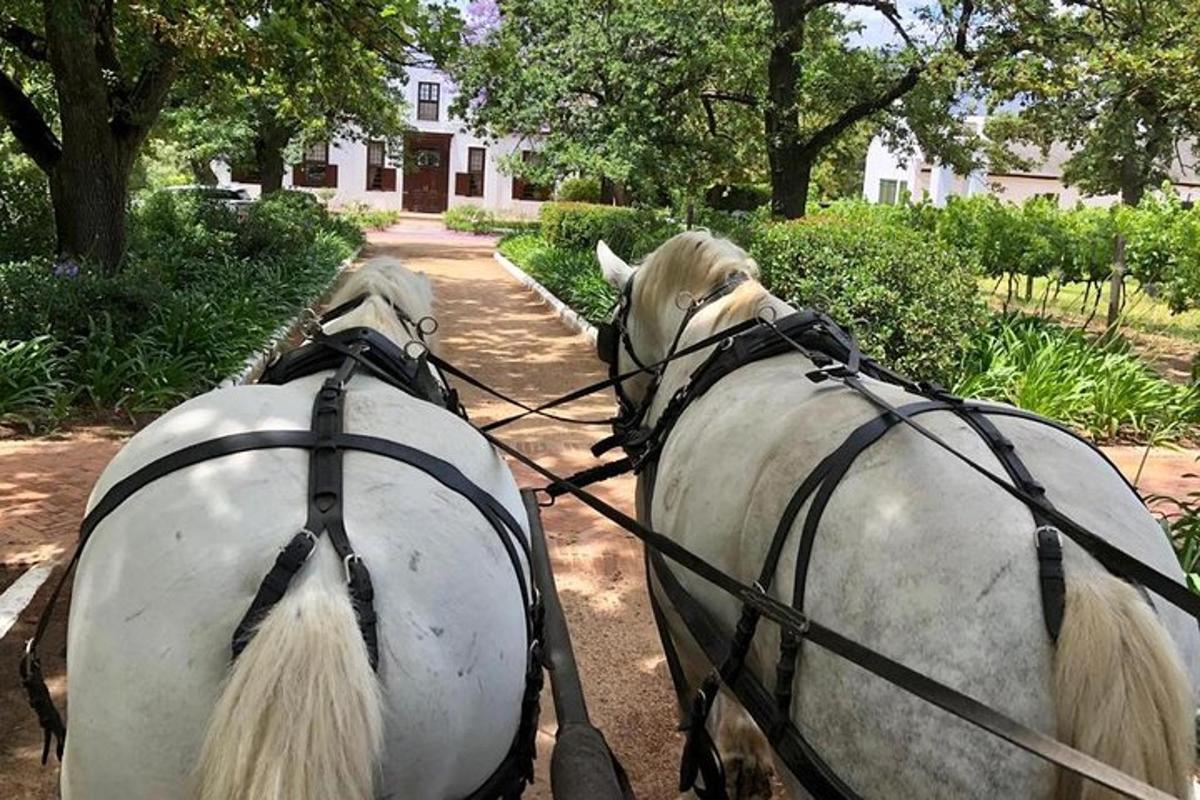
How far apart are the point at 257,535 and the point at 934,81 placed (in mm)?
15656

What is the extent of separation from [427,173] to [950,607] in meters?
52.2

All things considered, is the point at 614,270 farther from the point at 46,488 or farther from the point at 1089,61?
the point at 1089,61

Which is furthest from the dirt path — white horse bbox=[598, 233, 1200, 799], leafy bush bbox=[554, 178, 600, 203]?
leafy bush bbox=[554, 178, 600, 203]

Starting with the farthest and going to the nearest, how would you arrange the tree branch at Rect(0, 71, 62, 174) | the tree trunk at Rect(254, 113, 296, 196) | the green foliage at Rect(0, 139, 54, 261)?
the tree trunk at Rect(254, 113, 296, 196), the green foliage at Rect(0, 139, 54, 261), the tree branch at Rect(0, 71, 62, 174)

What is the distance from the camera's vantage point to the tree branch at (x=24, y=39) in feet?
34.7

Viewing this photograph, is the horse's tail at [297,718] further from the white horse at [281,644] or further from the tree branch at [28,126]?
the tree branch at [28,126]

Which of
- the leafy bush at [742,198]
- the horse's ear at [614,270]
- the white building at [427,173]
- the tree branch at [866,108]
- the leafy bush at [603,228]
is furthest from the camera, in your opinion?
the white building at [427,173]

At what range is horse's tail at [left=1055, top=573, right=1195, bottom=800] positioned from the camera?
1.67 metres

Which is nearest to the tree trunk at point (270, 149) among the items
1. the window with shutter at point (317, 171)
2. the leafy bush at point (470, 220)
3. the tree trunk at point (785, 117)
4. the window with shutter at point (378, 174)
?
the leafy bush at point (470, 220)

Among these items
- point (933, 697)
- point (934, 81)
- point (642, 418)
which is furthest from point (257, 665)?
point (934, 81)

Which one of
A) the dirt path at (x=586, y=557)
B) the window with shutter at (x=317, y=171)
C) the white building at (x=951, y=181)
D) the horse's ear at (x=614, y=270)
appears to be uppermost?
the white building at (x=951, y=181)

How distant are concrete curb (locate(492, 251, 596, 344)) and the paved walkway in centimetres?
139

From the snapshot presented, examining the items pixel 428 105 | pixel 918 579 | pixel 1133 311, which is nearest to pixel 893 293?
pixel 918 579

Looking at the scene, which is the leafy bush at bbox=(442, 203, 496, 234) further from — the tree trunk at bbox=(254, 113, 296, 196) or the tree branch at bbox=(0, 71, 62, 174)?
the tree branch at bbox=(0, 71, 62, 174)
